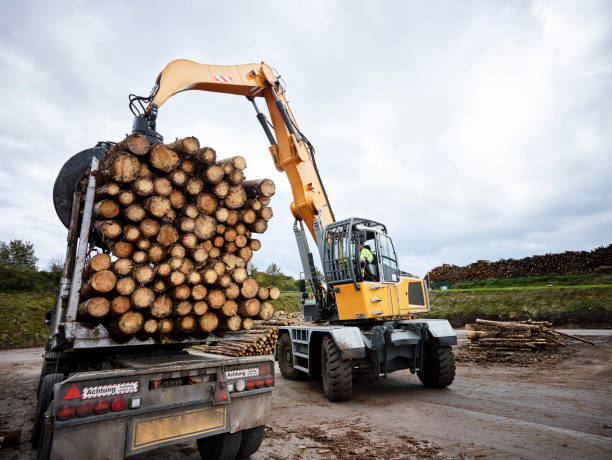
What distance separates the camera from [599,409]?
16.8 ft

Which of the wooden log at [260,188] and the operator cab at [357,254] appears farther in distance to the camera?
the operator cab at [357,254]

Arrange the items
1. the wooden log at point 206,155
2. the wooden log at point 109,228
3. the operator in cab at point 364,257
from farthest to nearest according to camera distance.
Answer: the operator in cab at point 364,257
the wooden log at point 206,155
the wooden log at point 109,228

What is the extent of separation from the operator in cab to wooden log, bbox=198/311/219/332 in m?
3.58

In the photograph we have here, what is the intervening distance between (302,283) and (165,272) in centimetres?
513

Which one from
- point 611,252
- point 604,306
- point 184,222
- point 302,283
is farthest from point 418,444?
point 611,252

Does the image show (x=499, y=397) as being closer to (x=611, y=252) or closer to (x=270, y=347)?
(x=270, y=347)

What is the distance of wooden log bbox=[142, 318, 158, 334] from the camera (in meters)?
3.38

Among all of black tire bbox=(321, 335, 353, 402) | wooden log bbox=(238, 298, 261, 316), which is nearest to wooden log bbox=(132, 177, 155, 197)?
wooden log bbox=(238, 298, 261, 316)

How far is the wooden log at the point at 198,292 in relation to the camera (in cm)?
365

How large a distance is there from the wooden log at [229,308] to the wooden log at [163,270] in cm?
70

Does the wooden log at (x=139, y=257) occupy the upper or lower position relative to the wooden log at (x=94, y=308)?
upper

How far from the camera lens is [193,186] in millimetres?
3926

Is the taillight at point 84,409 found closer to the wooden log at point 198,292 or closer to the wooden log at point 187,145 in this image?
the wooden log at point 198,292

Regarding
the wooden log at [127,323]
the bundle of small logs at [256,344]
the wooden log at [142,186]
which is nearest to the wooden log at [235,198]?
the wooden log at [142,186]
